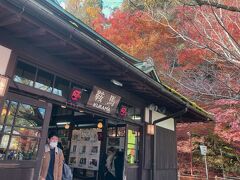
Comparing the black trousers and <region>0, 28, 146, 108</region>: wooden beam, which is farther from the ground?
<region>0, 28, 146, 108</region>: wooden beam

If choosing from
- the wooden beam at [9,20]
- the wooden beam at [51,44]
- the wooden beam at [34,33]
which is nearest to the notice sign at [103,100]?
the wooden beam at [51,44]

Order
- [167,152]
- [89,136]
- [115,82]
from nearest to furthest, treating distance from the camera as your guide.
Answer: [115,82]
[167,152]
[89,136]

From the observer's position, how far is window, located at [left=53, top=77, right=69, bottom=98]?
566 centimetres

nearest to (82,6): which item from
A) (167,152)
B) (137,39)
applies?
(137,39)

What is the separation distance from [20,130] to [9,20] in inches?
87.0

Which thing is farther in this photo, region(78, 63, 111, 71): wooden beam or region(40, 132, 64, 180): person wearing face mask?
region(40, 132, 64, 180): person wearing face mask

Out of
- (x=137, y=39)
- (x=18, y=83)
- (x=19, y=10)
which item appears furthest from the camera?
(x=137, y=39)

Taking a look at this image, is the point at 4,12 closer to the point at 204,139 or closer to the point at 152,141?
the point at 152,141

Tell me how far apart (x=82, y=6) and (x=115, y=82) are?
29.5m

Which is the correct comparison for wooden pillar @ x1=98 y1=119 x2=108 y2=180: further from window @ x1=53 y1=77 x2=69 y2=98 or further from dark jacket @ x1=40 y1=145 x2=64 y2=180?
window @ x1=53 y1=77 x2=69 y2=98

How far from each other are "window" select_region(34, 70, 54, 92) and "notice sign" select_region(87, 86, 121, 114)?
1.22m

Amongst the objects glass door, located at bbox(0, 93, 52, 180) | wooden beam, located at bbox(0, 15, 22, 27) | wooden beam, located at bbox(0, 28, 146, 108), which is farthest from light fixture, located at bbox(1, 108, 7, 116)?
wooden beam, located at bbox(0, 15, 22, 27)

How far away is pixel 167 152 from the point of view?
10289 mm

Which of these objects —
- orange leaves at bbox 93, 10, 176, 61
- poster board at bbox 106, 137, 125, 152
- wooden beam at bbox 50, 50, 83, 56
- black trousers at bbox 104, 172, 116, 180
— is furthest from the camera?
orange leaves at bbox 93, 10, 176, 61
